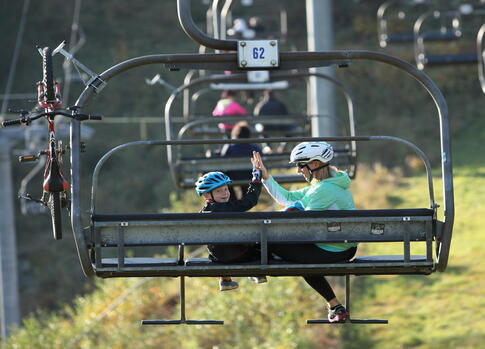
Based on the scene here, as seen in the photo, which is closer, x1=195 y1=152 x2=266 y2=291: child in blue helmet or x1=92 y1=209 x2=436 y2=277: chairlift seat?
x1=92 y1=209 x2=436 y2=277: chairlift seat

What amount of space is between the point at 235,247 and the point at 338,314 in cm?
96

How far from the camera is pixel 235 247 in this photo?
24.4ft

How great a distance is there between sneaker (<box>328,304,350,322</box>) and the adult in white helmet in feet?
1.94

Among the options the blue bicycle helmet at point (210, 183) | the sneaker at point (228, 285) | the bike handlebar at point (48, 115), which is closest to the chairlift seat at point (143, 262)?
the blue bicycle helmet at point (210, 183)

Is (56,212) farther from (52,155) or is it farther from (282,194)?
(282,194)

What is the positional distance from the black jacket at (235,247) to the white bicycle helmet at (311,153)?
28 cm

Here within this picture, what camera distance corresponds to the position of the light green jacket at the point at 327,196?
749 cm

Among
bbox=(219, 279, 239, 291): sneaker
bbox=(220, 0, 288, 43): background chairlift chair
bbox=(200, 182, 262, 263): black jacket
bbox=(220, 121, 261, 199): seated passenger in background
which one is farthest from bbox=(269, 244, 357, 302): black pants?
bbox=(220, 121, 261, 199): seated passenger in background

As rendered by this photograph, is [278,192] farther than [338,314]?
No

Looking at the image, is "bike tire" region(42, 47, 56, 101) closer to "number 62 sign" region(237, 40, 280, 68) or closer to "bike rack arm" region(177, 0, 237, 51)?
"bike rack arm" region(177, 0, 237, 51)

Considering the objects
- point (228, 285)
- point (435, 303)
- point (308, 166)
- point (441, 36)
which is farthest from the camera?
point (435, 303)

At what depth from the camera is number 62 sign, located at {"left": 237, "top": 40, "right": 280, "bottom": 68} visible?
7406 millimetres

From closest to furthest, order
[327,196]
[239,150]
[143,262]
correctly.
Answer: [143,262], [327,196], [239,150]

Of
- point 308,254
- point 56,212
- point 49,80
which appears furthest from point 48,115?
point 308,254
